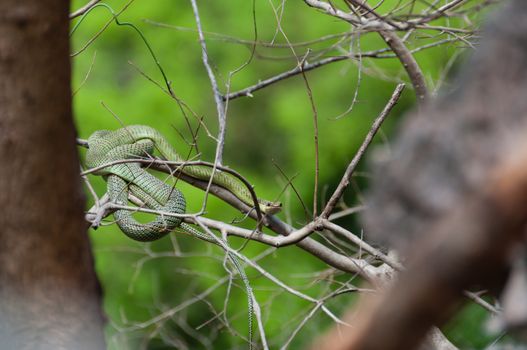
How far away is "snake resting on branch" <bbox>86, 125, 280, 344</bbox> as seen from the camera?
14.7 feet

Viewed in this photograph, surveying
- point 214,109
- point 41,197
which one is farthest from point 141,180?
point 214,109

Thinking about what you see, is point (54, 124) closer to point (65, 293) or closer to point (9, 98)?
point (9, 98)

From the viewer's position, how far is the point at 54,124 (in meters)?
2.02

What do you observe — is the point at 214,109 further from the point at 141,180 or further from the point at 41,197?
the point at 41,197

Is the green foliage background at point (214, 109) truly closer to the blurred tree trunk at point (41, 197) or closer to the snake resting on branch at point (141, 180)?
the snake resting on branch at point (141, 180)

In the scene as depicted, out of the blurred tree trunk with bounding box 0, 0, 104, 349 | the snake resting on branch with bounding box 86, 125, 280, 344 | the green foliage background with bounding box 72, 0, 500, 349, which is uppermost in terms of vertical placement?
the blurred tree trunk with bounding box 0, 0, 104, 349

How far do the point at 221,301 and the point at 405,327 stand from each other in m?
9.64

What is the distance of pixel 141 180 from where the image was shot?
15.9ft

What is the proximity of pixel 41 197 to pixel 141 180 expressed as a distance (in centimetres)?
277

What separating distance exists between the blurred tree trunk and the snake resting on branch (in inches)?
77.3

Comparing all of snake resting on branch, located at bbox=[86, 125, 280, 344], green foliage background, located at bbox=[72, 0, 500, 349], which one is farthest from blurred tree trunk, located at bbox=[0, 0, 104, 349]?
green foliage background, located at bbox=[72, 0, 500, 349]

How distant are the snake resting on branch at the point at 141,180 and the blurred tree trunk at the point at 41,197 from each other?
196cm

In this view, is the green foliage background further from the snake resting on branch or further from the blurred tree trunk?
the blurred tree trunk

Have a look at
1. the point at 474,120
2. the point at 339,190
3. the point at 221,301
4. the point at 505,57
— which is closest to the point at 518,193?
the point at 474,120
